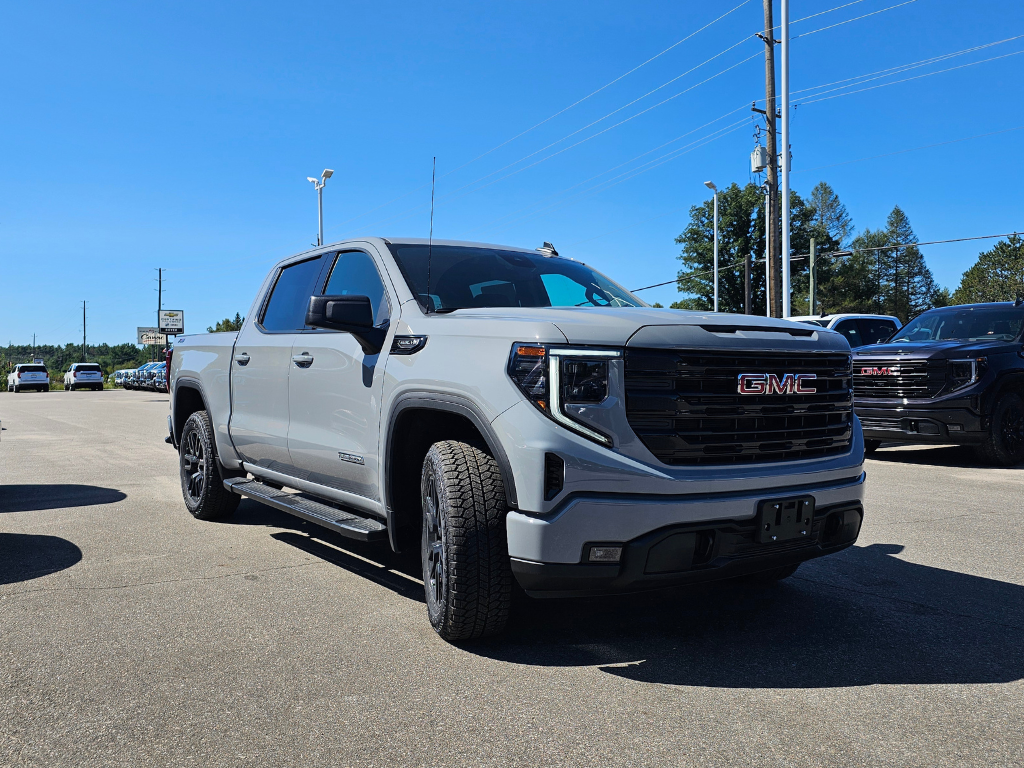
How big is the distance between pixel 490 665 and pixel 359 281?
2393mm

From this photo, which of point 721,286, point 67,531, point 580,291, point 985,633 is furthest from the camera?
point 721,286

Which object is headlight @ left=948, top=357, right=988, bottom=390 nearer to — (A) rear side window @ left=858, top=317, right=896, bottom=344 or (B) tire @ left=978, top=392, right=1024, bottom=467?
(B) tire @ left=978, top=392, right=1024, bottom=467

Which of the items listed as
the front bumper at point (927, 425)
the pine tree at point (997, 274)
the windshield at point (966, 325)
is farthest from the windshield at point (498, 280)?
the pine tree at point (997, 274)

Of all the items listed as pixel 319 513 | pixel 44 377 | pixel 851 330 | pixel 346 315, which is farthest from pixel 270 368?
pixel 44 377

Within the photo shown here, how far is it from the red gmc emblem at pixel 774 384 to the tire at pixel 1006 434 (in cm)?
732

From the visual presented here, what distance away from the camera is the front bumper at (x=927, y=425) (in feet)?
32.5

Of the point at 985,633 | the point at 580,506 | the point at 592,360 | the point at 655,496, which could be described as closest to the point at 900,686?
the point at 985,633

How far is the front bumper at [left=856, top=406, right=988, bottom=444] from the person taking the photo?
991 cm

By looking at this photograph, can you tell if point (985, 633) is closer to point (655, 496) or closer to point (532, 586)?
point (655, 496)

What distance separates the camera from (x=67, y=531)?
6.43m

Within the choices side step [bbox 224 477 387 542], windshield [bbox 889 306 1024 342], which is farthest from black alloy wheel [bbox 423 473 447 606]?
windshield [bbox 889 306 1024 342]

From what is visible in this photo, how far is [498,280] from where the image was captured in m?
4.96

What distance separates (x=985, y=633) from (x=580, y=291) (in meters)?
2.69

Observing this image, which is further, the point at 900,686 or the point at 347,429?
the point at 347,429
